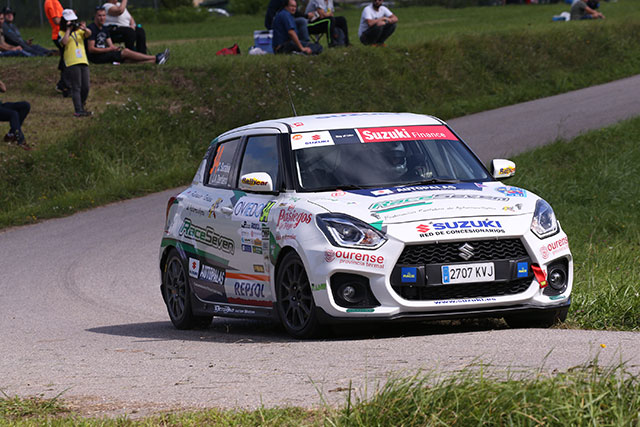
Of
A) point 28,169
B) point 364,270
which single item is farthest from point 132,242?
point 364,270

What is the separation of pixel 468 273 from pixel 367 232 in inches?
29.4

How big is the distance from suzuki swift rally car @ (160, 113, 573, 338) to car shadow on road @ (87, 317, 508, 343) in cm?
20

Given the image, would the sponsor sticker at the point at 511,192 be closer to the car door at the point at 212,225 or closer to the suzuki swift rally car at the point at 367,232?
the suzuki swift rally car at the point at 367,232

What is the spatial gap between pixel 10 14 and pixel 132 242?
579 inches

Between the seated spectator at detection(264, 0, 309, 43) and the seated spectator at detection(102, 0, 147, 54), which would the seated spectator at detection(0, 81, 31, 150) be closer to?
the seated spectator at detection(102, 0, 147, 54)

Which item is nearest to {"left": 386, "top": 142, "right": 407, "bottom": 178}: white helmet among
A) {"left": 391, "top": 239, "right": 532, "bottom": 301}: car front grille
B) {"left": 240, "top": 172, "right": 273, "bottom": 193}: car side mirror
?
{"left": 240, "top": 172, "right": 273, "bottom": 193}: car side mirror

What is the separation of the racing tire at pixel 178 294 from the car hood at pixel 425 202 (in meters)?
2.30

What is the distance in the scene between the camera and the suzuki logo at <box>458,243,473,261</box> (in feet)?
24.5

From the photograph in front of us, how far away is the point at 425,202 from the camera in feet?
25.5

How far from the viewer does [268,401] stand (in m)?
5.20

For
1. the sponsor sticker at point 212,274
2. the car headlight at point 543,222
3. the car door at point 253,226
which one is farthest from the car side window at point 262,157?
the car headlight at point 543,222

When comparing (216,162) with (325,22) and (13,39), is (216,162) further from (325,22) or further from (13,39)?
(13,39)

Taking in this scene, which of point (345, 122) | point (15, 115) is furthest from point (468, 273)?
point (15, 115)

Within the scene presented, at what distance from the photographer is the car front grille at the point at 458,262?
7434mm
